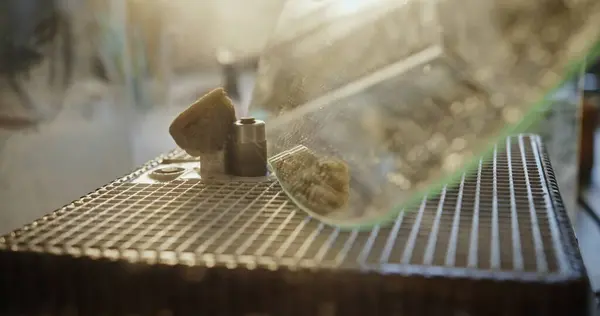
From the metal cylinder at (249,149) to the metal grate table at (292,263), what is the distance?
168 millimetres

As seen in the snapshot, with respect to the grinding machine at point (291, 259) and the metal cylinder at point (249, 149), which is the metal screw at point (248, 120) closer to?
the metal cylinder at point (249, 149)

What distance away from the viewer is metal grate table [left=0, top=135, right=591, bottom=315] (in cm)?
57

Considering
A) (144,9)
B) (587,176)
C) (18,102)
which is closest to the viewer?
(18,102)

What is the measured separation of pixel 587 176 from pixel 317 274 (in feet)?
5.47

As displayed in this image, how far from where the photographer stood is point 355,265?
1.99 feet

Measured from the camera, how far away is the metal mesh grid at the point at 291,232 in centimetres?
62

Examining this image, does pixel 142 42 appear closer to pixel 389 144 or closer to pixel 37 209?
pixel 37 209

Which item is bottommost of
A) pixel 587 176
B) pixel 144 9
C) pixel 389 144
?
pixel 587 176

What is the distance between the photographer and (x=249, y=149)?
3.18 ft

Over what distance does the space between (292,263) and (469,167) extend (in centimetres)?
45

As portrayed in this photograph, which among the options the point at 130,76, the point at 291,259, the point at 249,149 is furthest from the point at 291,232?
the point at 130,76

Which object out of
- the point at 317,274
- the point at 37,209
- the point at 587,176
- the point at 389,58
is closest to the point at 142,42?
the point at 37,209

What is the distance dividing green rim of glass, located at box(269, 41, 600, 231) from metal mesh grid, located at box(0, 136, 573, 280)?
0.01 metres

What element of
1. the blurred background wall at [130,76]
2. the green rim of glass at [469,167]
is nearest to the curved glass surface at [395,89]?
the green rim of glass at [469,167]
